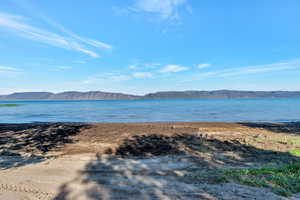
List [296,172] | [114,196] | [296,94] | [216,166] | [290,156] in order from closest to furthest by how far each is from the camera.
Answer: [114,196] < [296,172] < [216,166] < [290,156] < [296,94]

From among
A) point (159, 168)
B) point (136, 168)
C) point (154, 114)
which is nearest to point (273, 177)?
point (159, 168)

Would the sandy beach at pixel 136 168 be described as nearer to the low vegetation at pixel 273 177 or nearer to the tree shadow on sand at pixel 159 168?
the tree shadow on sand at pixel 159 168

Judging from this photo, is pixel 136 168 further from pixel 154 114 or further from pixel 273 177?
pixel 154 114

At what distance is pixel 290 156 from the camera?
15.8 ft

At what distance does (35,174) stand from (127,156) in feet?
7.81

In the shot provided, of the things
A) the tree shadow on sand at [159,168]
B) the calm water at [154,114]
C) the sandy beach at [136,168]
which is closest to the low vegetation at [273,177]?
the sandy beach at [136,168]

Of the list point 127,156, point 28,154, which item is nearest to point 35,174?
point 28,154

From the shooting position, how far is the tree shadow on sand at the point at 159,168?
2.90 meters

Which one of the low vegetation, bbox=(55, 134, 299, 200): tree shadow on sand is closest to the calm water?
bbox=(55, 134, 299, 200): tree shadow on sand

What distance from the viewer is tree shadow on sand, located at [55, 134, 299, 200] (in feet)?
9.52

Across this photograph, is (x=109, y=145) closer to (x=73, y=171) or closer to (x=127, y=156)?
(x=127, y=156)

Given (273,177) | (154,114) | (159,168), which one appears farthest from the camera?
(154,114)

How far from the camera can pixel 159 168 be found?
4031mm

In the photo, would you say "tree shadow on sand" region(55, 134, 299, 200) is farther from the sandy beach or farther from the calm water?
the calm water
